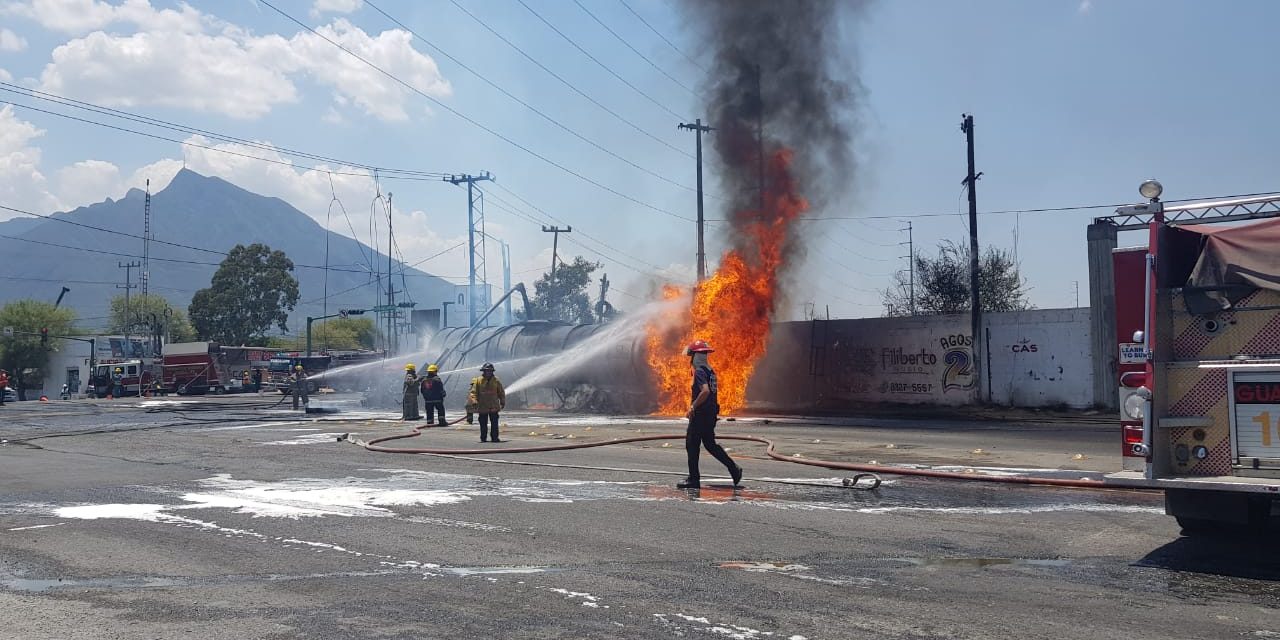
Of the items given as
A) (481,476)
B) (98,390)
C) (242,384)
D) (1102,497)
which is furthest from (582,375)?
(98,390)

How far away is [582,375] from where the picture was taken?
32281 mm

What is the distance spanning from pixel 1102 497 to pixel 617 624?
6707 mm

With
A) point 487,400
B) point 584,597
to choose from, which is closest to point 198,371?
point 487,400

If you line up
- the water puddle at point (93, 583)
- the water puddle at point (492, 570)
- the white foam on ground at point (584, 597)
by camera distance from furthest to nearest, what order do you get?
the water puddle at point (492, 570) < the water puddle at point (93, 583) < the white foam on ground at point (584, 597)

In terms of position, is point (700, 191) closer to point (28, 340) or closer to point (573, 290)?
point (573, 290)

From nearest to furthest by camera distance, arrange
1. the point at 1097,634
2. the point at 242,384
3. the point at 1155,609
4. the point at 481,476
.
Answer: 1. the point at 1097,634
2. the point at 1155,609
3. the point at 481,476
4. the point at 242,384

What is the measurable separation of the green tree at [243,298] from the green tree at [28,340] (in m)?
11.5

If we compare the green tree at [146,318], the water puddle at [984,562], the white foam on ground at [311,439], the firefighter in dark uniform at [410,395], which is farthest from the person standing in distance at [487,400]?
the green tree at [146,318]

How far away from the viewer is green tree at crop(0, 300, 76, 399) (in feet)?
277

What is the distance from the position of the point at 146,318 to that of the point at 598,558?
362ft

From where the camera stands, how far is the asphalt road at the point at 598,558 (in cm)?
548

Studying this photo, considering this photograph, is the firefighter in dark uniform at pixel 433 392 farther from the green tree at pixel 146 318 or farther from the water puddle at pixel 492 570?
the green tree at pixel 146 318

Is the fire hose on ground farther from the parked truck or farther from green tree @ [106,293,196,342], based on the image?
green tree @ [106,293,196,342]

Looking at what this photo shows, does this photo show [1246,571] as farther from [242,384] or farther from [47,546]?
[242,384]
